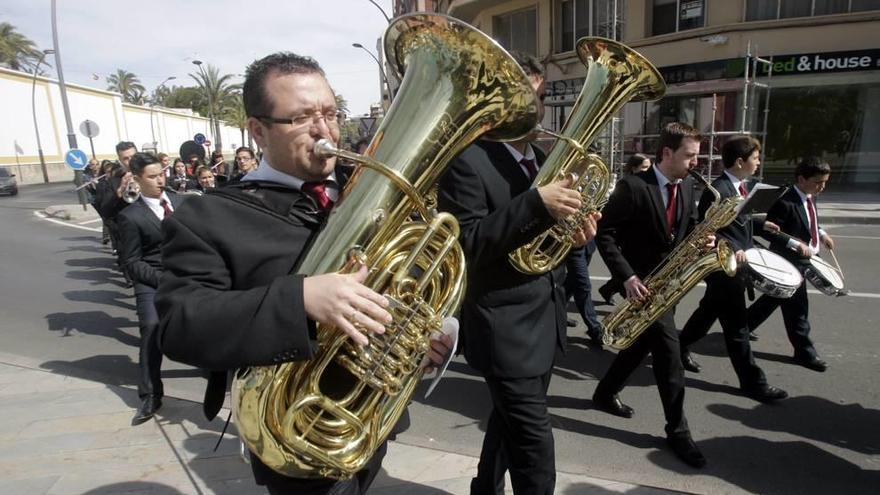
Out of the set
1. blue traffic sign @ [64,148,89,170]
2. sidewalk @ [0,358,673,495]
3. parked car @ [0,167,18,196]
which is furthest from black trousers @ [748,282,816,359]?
parked car @ [0,167,18,196]

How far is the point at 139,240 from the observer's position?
14.0ft

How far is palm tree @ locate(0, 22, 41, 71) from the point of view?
36.2 meters

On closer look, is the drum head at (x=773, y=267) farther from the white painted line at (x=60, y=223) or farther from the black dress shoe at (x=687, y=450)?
the white painted line at (x=60, y=223)

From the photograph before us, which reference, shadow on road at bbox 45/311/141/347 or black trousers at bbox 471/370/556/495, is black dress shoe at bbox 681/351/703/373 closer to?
black trousers at bbox 471/370/556/495

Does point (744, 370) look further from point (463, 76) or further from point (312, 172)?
point (312, 172)

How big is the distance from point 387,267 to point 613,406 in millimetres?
2917

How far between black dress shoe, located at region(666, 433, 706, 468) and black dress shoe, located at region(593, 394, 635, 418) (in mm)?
477

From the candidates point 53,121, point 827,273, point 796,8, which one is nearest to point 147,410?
point 827,273

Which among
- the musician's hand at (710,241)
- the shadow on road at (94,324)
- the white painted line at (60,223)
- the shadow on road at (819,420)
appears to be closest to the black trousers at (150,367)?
the shadow on road at (94,324)

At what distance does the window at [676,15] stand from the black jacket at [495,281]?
1701 centimetres

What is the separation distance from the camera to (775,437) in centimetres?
339

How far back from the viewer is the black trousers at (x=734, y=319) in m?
3.94

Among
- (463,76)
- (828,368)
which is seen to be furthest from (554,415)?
(463,76)

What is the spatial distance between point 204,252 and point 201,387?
11.6ft
